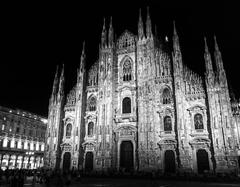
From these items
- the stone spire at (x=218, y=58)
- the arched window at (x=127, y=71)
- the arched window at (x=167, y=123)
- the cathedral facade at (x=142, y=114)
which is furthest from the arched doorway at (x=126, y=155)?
the stone spire at (x=218, y=58)

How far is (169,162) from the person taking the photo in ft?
110

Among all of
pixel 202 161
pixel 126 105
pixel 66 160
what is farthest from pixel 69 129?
pixel 202 161

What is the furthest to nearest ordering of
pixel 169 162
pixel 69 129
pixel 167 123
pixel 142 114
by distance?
pixel 69 129 → pixel 142 114 → pixel 167 123 → pixel 169 162

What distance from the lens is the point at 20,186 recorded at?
15.3 m

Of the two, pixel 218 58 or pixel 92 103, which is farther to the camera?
pixel 92 103

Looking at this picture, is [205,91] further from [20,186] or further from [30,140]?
[30,140]

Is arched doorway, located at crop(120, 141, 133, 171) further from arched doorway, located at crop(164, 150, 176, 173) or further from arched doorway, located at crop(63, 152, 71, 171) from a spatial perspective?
arched doorway, located at crop(63, 152, 71, 171)

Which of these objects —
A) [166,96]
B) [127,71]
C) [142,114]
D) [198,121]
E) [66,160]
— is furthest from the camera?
[127,71]

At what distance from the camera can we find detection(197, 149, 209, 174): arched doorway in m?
31.6

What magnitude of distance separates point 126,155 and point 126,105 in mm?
8019

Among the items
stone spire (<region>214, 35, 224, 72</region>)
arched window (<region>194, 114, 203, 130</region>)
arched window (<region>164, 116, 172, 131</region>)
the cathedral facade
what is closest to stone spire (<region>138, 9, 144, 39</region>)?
the cathedral facade

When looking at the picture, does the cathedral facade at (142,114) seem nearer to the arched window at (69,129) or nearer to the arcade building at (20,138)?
the arched window at (69,129)

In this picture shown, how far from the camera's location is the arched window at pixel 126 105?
38.9 m

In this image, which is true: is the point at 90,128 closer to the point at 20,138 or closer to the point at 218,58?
the point at 218,58
